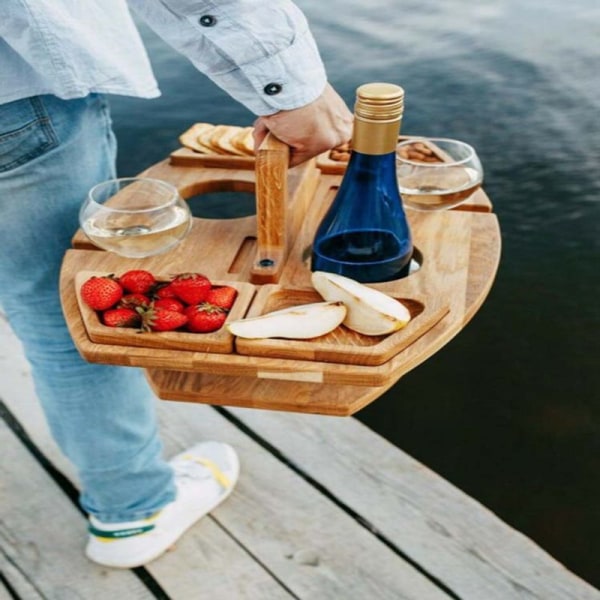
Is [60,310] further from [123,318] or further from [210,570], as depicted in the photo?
[210,570]

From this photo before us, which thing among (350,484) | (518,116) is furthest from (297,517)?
(518,116)

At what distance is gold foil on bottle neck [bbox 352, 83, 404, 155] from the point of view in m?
0.91

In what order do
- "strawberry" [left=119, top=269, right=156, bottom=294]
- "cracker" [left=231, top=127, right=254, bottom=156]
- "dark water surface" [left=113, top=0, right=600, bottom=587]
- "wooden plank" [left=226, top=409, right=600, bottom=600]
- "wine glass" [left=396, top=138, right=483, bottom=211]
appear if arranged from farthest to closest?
"dark water surface" [left=113, top=0, right=600, bottom=587] → "wooden plank" [left=226, top=409, right=600, bottom=600] → "cracker" [left=231, top=127, right=254, bottom=156] → "wine glass" [left=396, top=138, right=483, bottom=211] → "strawberry" [left=119, top=269, right=156, bottom=294]

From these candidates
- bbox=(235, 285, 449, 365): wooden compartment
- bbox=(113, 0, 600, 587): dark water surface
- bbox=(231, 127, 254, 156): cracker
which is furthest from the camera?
bbox=(113, 0, 600, 587): dark water surface

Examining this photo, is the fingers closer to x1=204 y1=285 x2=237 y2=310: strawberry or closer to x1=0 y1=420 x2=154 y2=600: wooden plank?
x1=204 y1=285 x2=237 y2=310: strawberry

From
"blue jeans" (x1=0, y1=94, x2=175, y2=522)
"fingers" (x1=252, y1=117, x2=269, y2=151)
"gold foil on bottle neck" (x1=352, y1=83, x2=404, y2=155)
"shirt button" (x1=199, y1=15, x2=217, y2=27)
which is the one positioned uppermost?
"shirt button" (x1=199, y1=15, x2=217, y2=27)

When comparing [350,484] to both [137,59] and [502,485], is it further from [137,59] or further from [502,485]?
[137,59]

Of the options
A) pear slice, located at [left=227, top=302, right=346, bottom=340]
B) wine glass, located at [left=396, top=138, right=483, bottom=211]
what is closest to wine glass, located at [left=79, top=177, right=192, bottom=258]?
pear slice, located at [left=227, top=302, right=346, bottom=340]

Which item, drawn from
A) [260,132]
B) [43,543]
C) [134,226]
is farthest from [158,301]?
[43,543]

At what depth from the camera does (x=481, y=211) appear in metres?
1.29

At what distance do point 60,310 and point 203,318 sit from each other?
1.40 feet

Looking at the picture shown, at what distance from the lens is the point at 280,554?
1.67 m

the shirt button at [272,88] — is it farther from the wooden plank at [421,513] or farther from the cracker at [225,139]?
the wooden plank at [421,513]

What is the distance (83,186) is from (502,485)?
1.71 metres
